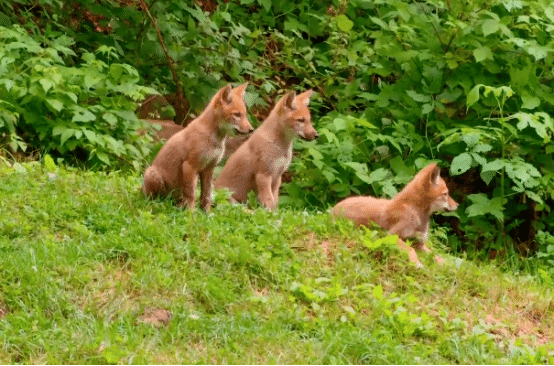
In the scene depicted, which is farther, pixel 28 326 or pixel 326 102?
pixel 326 102

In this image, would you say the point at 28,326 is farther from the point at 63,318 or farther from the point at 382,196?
the point at 382,196

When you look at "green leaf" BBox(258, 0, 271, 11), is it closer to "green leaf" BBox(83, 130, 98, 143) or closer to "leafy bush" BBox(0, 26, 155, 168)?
"leafy bush" BBox(0, 26, 155, 168)

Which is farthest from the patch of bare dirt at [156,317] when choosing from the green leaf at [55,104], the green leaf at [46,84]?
the green leaf at [46,84]

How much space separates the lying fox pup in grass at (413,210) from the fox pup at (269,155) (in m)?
1.33

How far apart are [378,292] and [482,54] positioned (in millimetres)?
4565

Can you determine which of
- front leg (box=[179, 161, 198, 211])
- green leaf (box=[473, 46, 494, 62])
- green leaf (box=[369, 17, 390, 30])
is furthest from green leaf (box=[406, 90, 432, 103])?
front leg (box=[179, 161, 198, 211])

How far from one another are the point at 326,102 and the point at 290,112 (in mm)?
3610

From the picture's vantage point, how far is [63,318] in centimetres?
706

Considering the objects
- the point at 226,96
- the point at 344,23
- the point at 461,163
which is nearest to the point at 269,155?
the point at 226,96

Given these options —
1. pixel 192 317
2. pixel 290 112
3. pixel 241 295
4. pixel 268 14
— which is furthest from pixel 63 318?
pixel 268 14

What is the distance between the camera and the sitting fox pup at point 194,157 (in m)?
9.12

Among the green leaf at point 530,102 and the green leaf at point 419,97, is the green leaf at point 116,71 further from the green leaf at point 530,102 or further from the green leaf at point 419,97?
the green leaf at point 530,102

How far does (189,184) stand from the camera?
9.09 m

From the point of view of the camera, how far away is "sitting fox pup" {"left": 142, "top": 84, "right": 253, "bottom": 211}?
9.12 meters
